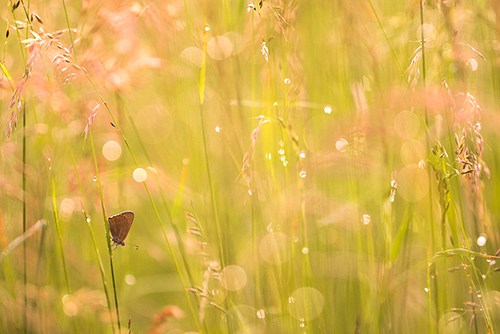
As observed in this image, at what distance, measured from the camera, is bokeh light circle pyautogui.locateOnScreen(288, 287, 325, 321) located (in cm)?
95

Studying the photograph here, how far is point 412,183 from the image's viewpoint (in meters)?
1.14

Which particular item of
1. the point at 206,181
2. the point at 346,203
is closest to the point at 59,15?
the point at 206,181

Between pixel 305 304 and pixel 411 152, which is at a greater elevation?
pixel 411 152

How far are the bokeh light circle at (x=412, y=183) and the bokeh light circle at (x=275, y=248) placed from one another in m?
0.41

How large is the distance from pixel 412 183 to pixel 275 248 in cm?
49

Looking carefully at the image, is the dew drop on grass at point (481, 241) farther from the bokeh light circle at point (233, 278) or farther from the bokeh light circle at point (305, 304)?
the bokeh light circle at point (233, 278)

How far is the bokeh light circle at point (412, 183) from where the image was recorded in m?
1.10

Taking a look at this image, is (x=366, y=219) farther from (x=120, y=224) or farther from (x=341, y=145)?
(x=120, y=224)

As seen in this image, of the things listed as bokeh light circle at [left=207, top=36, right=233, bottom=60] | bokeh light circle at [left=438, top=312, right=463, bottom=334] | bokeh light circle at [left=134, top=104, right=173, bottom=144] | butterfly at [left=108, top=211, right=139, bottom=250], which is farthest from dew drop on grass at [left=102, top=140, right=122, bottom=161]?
bokeh light circle at [left=438, top=312, right=463, bottom=334]

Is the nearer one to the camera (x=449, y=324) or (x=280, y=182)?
(x=449, y=324)

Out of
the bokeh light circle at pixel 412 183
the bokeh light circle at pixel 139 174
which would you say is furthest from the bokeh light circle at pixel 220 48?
→ the bokeh light circle at pixel 412 183

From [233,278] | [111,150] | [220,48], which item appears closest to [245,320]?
[233,278]

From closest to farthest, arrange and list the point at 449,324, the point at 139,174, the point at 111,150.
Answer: the point at 449,324 < the point at 139,174 < the point at 111,150

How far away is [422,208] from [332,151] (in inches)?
12.9
